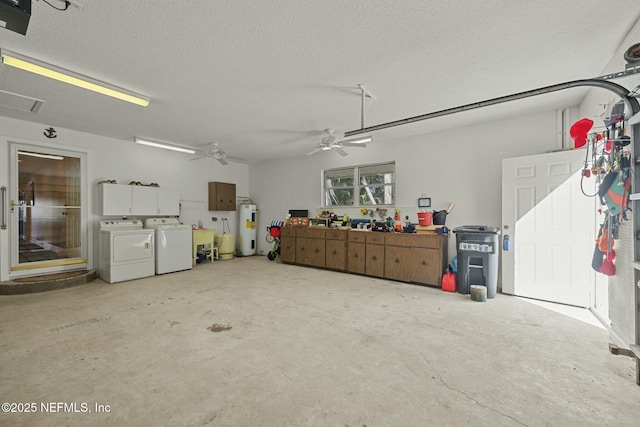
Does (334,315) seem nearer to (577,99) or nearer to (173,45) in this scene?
(173,45)

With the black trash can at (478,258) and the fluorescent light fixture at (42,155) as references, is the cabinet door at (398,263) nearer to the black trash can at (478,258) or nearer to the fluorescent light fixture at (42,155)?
the black trash can at (478,258)

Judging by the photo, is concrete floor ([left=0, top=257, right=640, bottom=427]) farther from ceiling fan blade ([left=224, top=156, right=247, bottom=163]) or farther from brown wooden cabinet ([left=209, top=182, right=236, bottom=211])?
ceiling fan blade ([left=224, top=156, right=247, bottom=163])

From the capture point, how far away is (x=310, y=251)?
612cm

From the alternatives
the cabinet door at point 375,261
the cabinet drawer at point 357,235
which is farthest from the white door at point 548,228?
the cabinet drawer at point 357,235

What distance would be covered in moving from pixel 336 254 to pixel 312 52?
4013mm

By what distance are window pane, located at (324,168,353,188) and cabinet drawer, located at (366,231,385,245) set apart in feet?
5.28

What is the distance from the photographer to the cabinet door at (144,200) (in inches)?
217

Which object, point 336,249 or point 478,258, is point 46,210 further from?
point 478,258

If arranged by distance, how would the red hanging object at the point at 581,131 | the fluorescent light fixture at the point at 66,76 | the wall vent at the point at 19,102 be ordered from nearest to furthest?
the fluorescent light fixture at the point at 66,76, the red hanging object at the point at 581,131, the wall vent at the point at 19,102

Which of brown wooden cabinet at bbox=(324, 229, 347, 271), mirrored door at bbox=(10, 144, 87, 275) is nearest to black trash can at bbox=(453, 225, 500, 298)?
brown wooden cabinet at bbox=(324, 229, 347, 271)

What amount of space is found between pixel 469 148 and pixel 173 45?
468 centimetres

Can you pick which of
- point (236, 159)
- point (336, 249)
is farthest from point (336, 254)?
point (236, 159)

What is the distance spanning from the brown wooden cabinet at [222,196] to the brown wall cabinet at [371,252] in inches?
84.3

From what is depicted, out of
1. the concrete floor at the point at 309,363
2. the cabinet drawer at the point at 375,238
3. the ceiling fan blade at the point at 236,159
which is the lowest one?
the concrete floor at the point at 309,363
